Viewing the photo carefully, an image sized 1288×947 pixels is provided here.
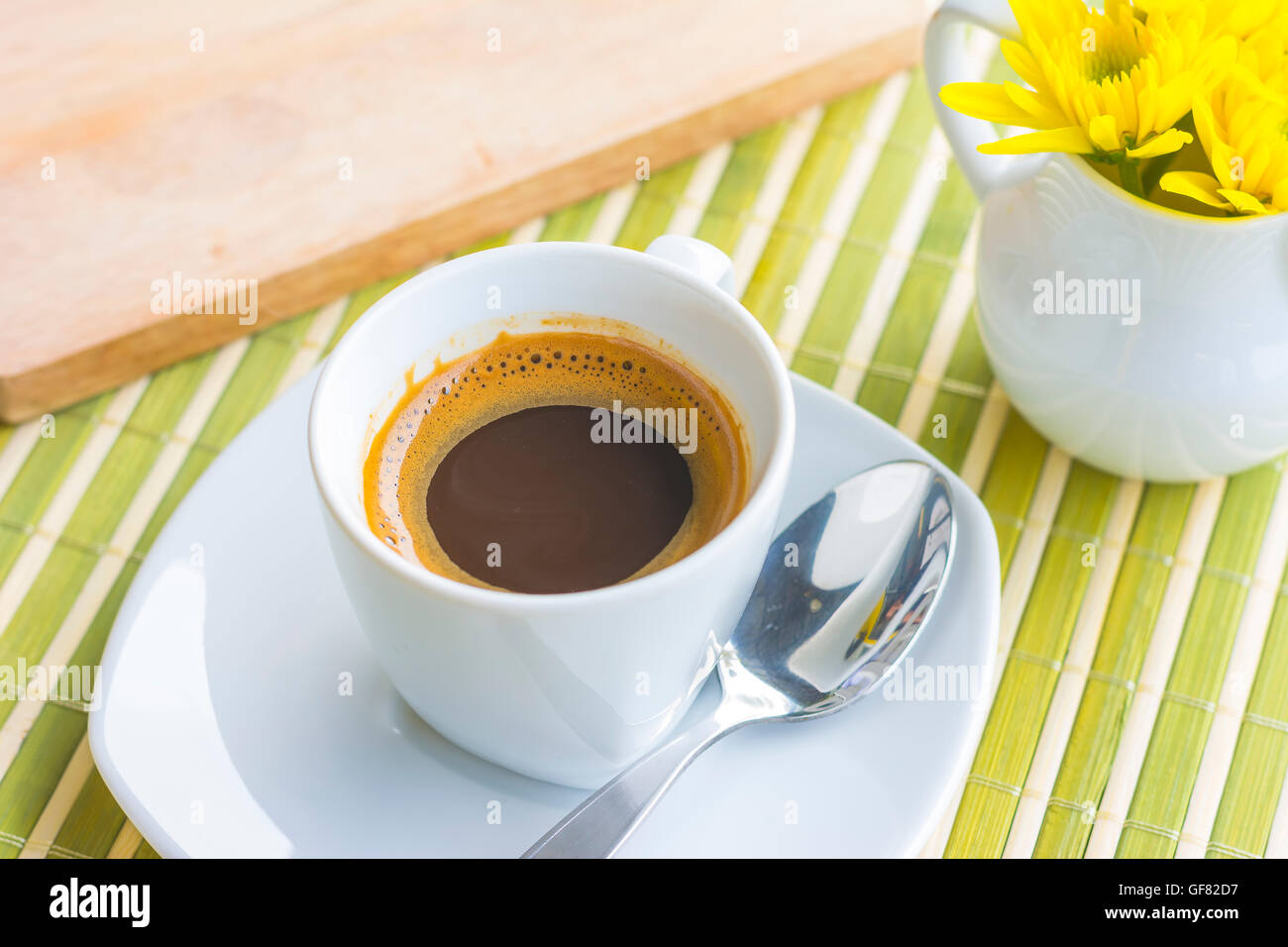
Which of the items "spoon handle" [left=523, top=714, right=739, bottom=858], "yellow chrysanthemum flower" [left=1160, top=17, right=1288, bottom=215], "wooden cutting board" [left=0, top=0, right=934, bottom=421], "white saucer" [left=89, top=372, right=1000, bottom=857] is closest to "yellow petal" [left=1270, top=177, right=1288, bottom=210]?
"yellow chrysanthemum flower" [left=1160, top=17, right=1288, bottom=215]

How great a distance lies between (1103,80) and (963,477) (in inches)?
15.5

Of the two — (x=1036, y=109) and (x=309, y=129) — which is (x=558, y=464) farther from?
(x=309, y=129)

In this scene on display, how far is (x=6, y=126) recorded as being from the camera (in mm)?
1219

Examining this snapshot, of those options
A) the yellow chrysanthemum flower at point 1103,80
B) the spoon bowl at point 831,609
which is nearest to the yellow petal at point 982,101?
the yellow chrysanthemum flower at point 1103,80

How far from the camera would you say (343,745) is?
0.81 m

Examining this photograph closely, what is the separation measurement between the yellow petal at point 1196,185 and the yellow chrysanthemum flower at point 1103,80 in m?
0.02

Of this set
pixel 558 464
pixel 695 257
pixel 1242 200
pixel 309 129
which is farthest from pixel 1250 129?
pixel 309 129

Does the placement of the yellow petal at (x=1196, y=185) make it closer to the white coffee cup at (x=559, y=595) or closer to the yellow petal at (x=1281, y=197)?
the yellow petal at (x=1281, y=197)

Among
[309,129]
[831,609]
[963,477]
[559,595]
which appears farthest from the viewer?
[309,129]

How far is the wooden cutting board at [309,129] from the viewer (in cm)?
114

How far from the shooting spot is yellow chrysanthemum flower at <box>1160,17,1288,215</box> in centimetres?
74

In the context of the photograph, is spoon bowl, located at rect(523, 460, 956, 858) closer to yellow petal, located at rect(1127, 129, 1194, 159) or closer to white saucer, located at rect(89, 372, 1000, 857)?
white saucer, located at rect(89, 372, 1000, 857)

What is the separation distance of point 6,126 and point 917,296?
90 centimetres

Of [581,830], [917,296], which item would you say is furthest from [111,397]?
[917,296]
